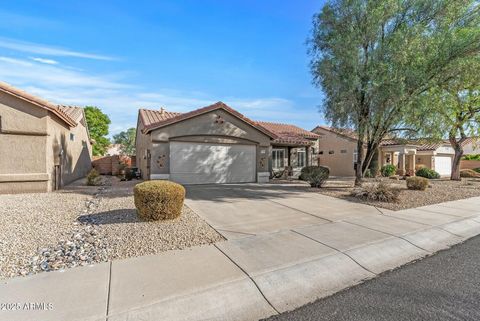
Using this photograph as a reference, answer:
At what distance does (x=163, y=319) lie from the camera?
117 inches

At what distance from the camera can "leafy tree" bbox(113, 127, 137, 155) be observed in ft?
152

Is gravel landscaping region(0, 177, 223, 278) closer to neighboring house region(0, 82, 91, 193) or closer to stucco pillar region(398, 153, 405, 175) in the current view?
neighboring house region(0, 82, 91, 193)

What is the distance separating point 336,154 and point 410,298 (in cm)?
2292

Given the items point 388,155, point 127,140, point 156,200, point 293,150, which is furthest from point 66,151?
point 127,140

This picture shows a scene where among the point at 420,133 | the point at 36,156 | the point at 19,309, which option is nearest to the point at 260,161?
the point at 420,133

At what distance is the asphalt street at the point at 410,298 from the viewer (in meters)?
3.14

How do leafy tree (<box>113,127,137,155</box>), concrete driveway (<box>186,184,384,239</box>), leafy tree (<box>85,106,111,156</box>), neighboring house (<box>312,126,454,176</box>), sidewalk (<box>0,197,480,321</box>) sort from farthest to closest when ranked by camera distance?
leafy tree (<box>113,127,137,155</box>), leafy tree (<box>85,106,111,156</box>), neighboring house (<box>312,126,454,176</box>), concrete driveway (<box>186,184,384,239</box>), sidewalk (<box>0,197,480,321</box>)

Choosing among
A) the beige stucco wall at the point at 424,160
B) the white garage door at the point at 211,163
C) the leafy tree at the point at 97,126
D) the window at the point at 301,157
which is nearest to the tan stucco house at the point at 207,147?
the white garage door at the point at 211,163

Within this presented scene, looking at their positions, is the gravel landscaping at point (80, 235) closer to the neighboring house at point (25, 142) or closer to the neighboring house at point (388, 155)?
the neighboring house at point (25, 142)

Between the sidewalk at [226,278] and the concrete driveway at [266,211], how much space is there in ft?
2.23

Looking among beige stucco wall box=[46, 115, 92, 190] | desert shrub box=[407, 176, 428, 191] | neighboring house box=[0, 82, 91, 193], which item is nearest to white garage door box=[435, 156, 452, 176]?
desert shrub box=[407, 176, 428, 191]

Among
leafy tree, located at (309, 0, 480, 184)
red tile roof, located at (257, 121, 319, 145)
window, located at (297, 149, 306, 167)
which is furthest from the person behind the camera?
window, located at (297, 149, 306, 167)

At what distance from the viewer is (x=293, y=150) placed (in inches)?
811

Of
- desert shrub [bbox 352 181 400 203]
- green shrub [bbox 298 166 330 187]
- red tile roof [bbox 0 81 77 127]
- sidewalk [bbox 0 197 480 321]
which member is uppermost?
red tile roof [bbox 0 81 77 127]
